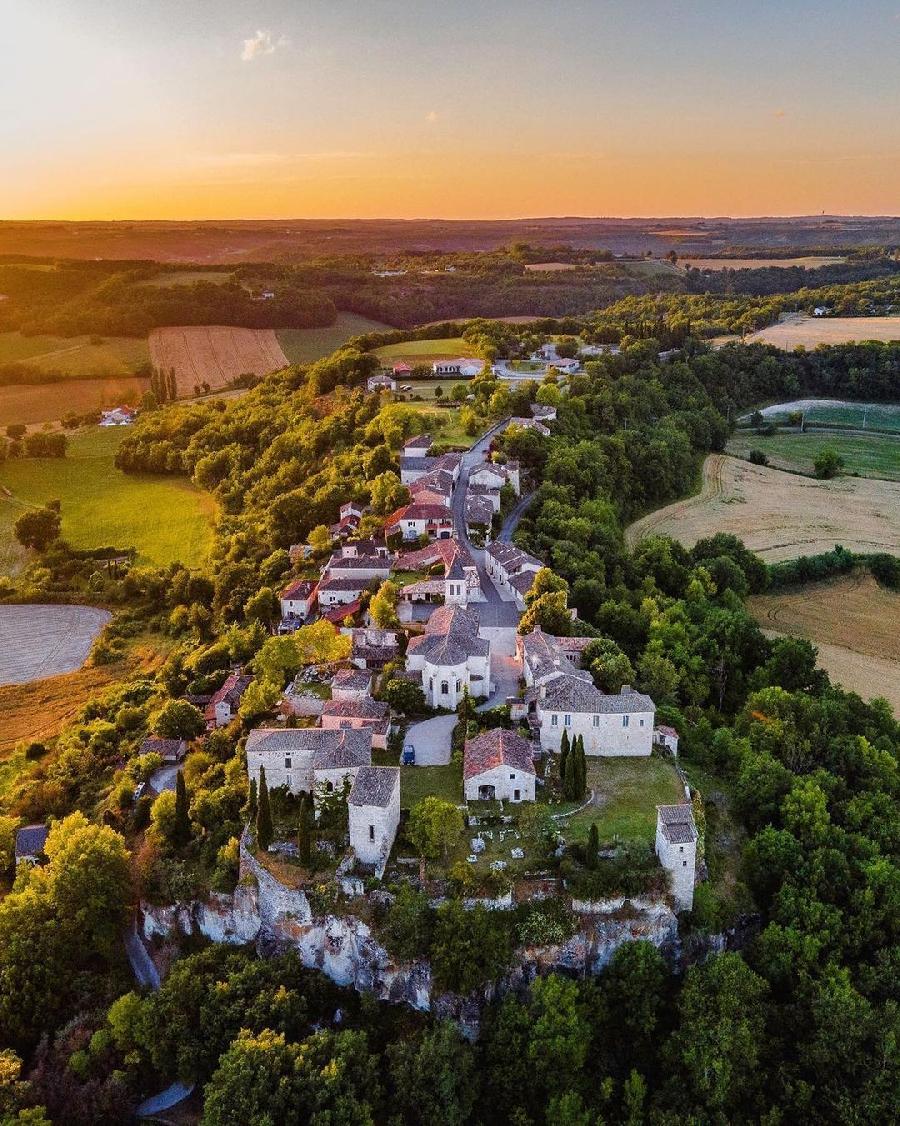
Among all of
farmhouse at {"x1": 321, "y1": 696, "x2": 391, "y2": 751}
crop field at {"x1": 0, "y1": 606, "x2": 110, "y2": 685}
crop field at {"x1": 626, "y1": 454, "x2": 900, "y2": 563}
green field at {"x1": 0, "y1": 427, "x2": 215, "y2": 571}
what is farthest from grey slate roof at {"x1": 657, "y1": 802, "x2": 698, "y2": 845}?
green field at {"x1": 0, "y1": 427, "x2": 215, "y2": 571}

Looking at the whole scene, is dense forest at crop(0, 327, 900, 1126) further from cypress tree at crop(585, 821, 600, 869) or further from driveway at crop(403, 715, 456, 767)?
driveway at crop(403, 715, 456, 767)

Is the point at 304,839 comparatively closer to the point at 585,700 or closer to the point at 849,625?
the point at 585,700

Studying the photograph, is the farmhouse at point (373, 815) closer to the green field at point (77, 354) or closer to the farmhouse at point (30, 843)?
the farmhouse at point (30, 843)

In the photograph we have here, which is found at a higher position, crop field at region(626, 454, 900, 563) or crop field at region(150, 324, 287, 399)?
crop field at region(150, 324, 287, 399)

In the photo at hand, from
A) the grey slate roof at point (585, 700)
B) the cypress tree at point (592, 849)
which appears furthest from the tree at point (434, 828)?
the grey slate roof at point (585, 700)

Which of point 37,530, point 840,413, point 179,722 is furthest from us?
point 840,413

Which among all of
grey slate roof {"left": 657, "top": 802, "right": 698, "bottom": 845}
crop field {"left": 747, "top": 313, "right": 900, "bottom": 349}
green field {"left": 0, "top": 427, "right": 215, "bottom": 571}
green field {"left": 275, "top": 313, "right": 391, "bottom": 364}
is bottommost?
green field {"left": 0, "top": 427, "right": 215, "bottom": 571}

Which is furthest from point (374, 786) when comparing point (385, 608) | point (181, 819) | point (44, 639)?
point (44, 639)
